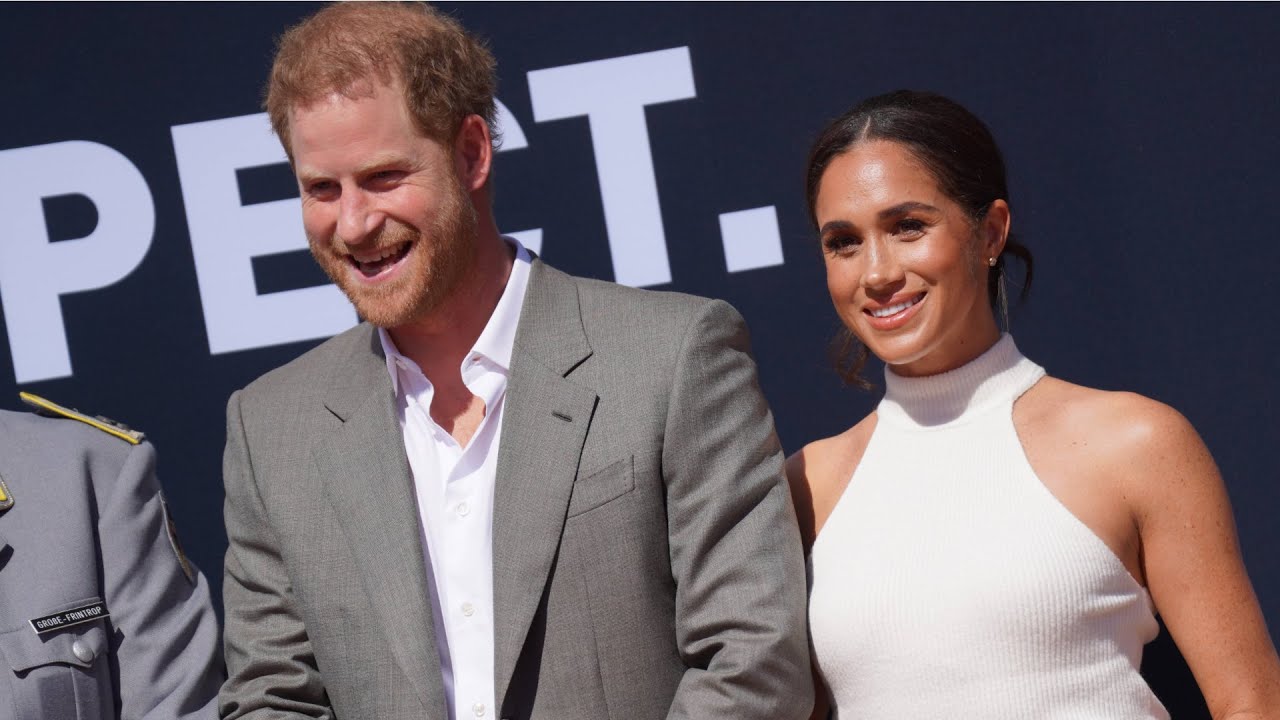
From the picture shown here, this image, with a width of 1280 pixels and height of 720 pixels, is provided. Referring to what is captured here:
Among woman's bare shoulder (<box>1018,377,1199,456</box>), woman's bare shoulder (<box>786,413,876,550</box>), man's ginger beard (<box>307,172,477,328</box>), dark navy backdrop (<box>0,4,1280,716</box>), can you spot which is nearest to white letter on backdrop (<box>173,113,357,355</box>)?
dark navy backdrop (<box>0,4,1280,716</box>)

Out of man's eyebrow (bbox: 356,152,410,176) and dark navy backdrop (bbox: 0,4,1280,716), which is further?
dark navy backdrop (bbox: 0,4,1280,716)

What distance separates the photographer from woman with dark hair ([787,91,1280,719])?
1964 mm

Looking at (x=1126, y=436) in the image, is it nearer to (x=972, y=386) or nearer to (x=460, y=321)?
(x=972, y=386)

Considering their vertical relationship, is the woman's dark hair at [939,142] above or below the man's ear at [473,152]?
below

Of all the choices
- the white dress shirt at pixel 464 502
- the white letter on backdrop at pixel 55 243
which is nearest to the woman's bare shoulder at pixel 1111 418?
the white dress shirt at pixel 464 502

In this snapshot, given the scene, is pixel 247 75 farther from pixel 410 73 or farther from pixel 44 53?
pixel 410 73

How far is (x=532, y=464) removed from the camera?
2029mm

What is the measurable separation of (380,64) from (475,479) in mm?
598

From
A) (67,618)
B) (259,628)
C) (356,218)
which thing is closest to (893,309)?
(356,218)

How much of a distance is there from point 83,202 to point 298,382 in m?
0.99

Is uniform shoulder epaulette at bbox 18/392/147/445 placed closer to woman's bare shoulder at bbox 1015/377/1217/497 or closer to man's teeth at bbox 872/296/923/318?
man's teeth at bbox 872/296/923/318

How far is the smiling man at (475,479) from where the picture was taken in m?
1.98

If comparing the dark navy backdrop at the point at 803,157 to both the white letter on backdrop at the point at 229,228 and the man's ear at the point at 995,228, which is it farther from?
the man's ear at the point at 995,228

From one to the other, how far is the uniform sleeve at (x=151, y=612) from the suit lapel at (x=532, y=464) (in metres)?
0.54
